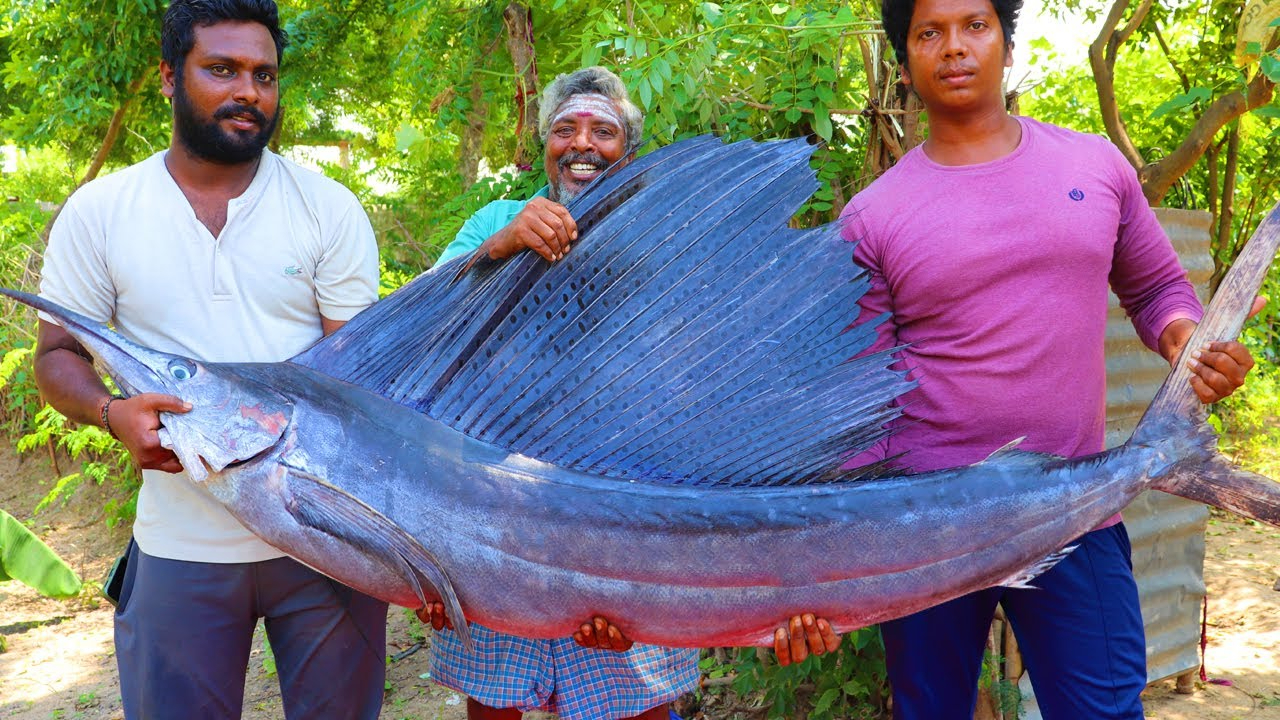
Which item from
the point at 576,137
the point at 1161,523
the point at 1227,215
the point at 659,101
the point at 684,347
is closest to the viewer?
the point at 684,347

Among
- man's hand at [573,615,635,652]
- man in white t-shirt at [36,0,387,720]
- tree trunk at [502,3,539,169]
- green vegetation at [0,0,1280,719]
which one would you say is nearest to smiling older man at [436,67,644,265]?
green vegetation at [0,0,1280,719]

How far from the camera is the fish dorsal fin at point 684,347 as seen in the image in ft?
5.30

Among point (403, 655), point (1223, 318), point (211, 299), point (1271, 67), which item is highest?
point (1271, 67)

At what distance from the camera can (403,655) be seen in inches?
161

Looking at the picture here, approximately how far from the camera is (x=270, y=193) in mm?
1964

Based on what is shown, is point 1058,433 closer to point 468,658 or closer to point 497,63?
point 468,658

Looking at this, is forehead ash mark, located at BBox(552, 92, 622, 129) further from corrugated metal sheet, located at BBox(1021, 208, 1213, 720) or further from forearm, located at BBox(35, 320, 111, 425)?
corrugated metal sheet, located at BBox(1021, 208, 1213, 720)

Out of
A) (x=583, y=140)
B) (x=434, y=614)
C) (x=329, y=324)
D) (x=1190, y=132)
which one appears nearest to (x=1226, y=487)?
(x=434, y=614)

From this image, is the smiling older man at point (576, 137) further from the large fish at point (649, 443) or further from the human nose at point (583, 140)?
the large fish at point (649, 443)

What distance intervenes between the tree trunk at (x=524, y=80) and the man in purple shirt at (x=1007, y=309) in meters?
1.88

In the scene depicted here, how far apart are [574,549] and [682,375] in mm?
315

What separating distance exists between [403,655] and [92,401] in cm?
261

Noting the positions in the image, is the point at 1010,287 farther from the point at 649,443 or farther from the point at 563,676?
the point at 563,676

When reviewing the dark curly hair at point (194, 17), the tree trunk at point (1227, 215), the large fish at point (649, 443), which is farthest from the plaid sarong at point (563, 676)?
the tree trunk at point (1227, 215)
